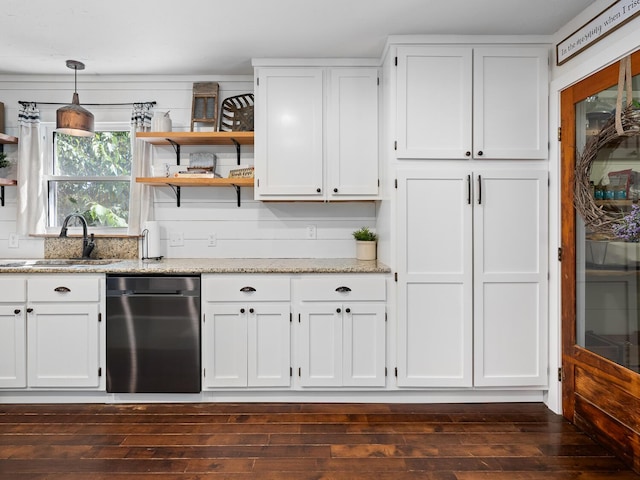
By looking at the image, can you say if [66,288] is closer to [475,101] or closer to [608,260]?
[475,101]

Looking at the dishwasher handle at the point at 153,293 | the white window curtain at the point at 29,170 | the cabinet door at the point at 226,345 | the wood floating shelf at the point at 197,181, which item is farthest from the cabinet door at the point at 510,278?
the white window curtain at the point at 29,170

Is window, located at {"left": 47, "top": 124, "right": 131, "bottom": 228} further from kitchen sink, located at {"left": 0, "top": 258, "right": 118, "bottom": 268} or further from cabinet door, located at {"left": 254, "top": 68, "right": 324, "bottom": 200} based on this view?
cabinet door, located at {"left": 254, "top": 68, "right": 324, "bottom": 200}

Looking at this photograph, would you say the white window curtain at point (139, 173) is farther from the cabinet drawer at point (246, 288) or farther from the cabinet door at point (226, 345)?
the cabinet door at point (226, 345)

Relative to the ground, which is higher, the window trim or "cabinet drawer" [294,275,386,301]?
the window trim

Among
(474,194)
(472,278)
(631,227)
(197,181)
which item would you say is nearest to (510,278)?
(472,278)

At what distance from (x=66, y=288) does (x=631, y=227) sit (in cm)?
318

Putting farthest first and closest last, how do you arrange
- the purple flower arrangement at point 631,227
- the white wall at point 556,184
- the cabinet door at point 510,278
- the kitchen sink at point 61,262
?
the kitchen sink at point 61,262
the cabinet door at point 510,278
the white wall at point 556,184
the purple flower arrangement at point 631,227

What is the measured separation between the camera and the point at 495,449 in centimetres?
236

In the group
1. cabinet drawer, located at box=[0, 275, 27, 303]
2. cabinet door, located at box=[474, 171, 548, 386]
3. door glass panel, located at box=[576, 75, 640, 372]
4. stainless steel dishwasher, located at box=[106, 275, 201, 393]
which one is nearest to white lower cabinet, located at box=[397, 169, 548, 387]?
cabinet door, located at box=[474, 171, 548, 386]

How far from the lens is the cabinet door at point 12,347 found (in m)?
2.87

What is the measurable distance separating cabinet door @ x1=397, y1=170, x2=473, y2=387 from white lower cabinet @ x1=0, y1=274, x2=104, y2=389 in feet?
6.50

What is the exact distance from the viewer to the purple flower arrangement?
2000 millimetres

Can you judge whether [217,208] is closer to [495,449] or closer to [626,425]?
[495,449]

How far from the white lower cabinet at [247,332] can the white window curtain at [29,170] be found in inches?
66.5
